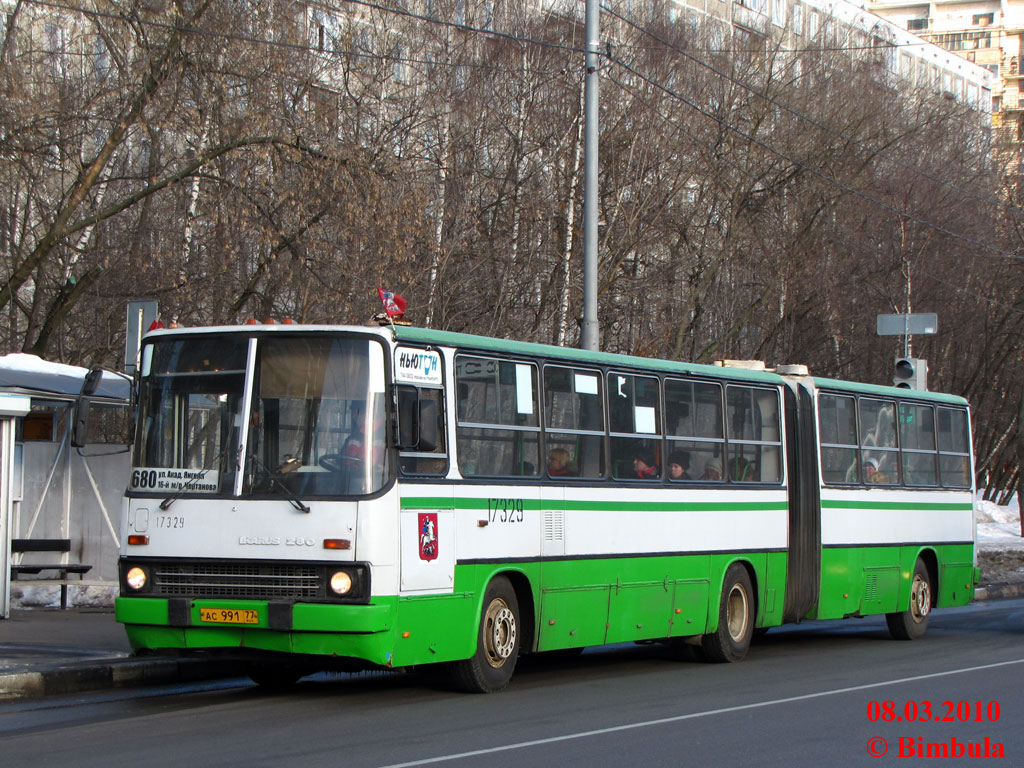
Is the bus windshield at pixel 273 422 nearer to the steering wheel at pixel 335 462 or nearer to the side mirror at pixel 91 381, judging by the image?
the steering wheel at pixel 335 462

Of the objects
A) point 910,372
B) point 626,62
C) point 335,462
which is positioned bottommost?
point 335,462

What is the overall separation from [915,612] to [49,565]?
11.0 metres

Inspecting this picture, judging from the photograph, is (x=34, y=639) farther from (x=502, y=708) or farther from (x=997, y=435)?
(x=997, y=435)

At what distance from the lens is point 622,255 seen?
2934 centimetres

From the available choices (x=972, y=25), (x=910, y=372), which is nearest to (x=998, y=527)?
(x=910, y=372)

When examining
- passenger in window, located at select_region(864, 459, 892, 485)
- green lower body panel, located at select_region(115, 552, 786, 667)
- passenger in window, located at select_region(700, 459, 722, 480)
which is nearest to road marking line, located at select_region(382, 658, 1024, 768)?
green lower body panel, located at select_region(115, 552, 786, 667)

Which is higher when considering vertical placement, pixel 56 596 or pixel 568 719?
pixel 56 596

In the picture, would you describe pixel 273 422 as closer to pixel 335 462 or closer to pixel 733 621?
pixel 335 462

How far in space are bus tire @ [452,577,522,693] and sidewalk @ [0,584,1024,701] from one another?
7.79 feet

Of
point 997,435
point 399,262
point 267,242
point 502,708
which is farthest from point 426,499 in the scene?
point 997,435

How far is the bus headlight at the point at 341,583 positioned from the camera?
10.4 meters

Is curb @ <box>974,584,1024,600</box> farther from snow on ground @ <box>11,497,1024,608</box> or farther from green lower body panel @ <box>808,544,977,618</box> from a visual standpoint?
green lower body panel @ <box>808,544,977,618</box>

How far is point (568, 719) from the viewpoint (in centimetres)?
1031

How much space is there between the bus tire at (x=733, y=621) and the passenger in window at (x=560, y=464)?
2945mm
